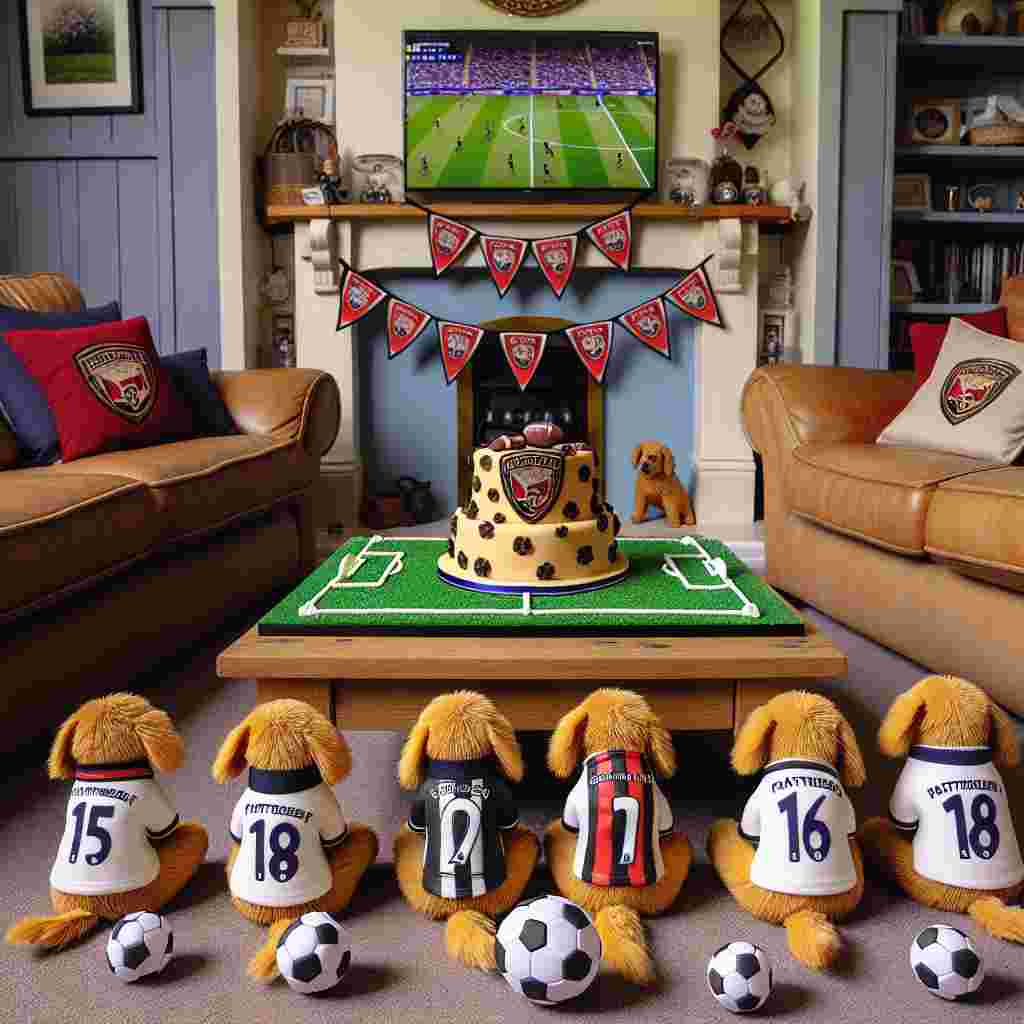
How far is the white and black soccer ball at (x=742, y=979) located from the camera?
3.04 ft

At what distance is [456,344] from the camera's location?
3.88 metres

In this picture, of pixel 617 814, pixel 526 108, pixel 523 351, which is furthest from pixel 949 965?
pixel 526 108

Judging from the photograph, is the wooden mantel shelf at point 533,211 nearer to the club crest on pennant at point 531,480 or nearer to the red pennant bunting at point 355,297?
the red pennant bunting at point 355,297

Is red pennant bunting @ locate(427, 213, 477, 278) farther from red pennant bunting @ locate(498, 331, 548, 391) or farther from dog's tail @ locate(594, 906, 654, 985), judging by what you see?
dog's tail @ locate(594, 906, 654, 985)

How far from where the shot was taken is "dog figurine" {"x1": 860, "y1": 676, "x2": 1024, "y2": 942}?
3.58 feet

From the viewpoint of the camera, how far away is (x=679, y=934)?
3.54ft

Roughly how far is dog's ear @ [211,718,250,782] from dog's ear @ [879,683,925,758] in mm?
767

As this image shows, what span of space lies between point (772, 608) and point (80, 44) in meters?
3.78

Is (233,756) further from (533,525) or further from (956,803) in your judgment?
(956,803)

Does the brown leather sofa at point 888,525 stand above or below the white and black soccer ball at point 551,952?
above

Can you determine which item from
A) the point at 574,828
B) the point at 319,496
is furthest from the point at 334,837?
the point at 319,496

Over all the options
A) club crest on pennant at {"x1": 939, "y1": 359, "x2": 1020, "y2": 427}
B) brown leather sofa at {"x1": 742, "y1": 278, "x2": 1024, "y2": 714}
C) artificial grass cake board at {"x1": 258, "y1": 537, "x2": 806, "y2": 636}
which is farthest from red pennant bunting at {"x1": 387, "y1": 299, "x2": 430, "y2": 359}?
artificial grass cake board at {"x1": 258, "y1": 537, "x2": 806, "y2": 636}

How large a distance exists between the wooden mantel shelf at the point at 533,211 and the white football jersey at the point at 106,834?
9.96 ft

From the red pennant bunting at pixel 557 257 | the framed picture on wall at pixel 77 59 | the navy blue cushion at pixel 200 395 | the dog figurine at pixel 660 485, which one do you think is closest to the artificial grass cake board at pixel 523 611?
the navy blue cushion at pixel 200 395
